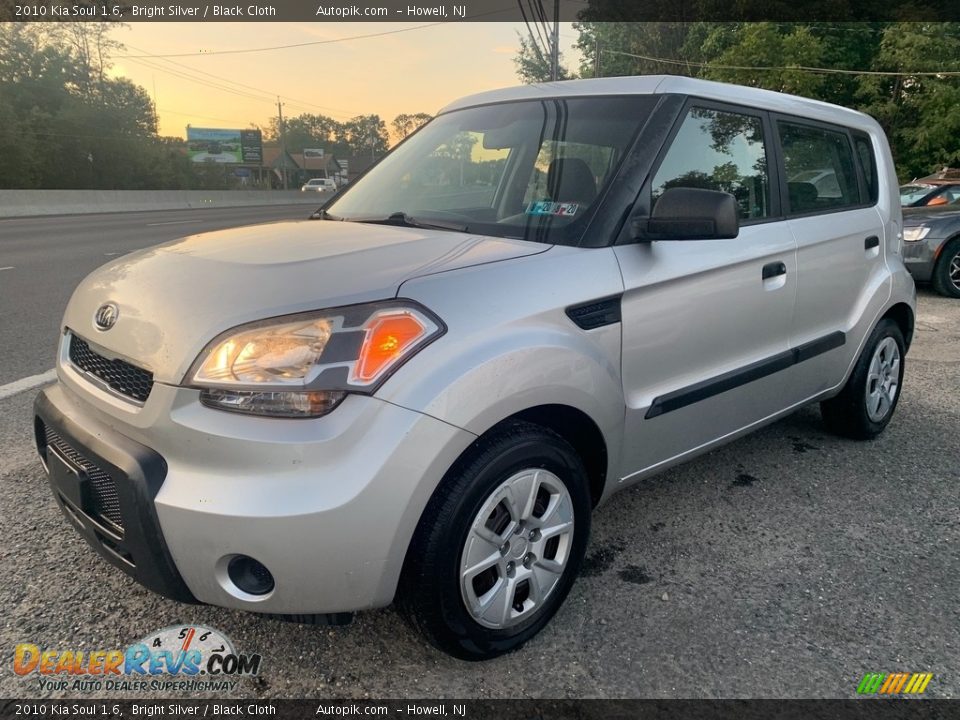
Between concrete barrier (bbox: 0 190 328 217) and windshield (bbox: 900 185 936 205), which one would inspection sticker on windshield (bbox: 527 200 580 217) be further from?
concrete barrier (bbox: 0 190 328 217)

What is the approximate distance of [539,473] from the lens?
84.9 inches

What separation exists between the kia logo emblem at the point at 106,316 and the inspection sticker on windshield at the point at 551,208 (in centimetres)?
142

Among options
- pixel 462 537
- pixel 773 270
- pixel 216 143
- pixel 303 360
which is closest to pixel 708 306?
pixel 773 270

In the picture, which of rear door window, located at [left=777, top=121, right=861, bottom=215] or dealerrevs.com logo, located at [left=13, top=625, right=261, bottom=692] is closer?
dealerrevs.com logo, located at [left=13, top=625, right=261, bottom=692]

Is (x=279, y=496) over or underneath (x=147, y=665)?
over

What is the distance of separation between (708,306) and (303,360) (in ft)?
5.18

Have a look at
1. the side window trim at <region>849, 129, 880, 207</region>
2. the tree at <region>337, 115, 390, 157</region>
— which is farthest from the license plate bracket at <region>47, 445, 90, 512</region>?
the tree at <region>337, 115, 390, 157</region>

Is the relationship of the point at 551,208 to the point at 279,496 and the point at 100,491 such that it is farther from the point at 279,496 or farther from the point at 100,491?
the point at 100,491

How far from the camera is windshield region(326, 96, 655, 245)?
258 cm

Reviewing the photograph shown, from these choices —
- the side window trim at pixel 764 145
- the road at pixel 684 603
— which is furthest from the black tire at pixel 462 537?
the side window trim at pixel 764 145

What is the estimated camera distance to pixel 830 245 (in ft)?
11.1

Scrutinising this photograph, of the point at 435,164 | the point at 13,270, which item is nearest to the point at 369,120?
the point at 13,270

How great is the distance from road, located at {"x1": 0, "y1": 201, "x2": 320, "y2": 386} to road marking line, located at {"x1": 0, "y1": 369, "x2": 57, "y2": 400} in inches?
3.5

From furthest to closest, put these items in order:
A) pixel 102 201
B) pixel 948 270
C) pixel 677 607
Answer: pixel 102 201
pixel 948 270
pixel 677 607
